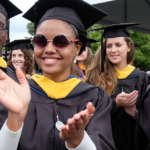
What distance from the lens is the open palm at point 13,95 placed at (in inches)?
49.7

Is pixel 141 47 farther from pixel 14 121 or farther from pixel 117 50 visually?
pixel 14 121

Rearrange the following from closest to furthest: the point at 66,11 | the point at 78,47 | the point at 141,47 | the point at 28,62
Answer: the point at 66,11
the point at 78,47
the point at 28,62
the point at 141,47

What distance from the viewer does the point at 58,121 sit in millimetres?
1696

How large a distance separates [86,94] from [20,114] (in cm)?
82

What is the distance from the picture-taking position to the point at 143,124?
2.48 m

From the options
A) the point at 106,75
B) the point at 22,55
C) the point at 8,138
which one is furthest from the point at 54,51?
the point at 22,55

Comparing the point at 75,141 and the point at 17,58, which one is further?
the point at 17,58

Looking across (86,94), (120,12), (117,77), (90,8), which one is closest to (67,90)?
(86,94)

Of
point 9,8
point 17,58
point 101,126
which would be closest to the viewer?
point 101,126

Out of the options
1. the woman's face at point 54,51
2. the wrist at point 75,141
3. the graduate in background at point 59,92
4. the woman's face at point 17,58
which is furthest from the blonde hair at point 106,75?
the woman's face at point 17,58

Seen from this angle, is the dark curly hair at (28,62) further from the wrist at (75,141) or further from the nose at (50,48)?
the wrist at (75,141)

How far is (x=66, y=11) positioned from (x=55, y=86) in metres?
0.82

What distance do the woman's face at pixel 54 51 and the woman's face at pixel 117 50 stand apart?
1.73 metres

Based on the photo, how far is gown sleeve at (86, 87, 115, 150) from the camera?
1.59 metres
